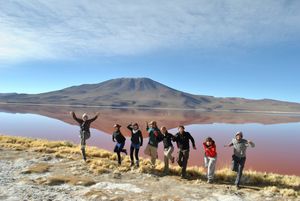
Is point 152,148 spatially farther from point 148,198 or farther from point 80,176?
point 148,198

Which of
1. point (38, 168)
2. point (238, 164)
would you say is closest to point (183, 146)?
point (238, 164)

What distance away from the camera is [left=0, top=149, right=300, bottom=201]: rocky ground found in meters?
9.34

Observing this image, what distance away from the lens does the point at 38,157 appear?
14.6 meters

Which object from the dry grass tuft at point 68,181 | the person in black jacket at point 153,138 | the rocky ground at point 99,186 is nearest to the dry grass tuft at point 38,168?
the rocky ground at point 99,186

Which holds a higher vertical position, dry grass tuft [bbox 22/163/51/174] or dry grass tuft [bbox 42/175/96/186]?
dry grass tuft [bbox 22/163/51/174]

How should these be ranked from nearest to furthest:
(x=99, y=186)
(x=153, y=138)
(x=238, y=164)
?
(x=99, y=186) → (x=238, y=164) → (x=153, y=138)

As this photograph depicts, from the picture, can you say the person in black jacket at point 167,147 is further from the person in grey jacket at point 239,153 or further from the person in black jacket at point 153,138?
the person in grey jacket at point 239,153

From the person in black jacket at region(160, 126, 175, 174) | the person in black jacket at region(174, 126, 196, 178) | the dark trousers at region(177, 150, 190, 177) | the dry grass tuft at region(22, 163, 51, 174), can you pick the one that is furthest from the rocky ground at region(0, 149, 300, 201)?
the person in black jacket at region(160, 126, 175, 174)

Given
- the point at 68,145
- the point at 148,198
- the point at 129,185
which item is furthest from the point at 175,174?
the point at 68,145

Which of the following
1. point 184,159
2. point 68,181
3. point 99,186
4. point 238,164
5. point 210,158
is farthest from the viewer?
point 184,159

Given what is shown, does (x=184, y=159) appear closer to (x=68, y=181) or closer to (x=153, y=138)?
(x=153, y=138)

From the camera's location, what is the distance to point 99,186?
1034 cm

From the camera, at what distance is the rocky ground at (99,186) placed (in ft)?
30.7

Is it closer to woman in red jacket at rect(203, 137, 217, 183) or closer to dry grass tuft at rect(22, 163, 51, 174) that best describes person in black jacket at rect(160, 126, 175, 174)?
woman in red jacket at rect(203, 137, 217, 183)
